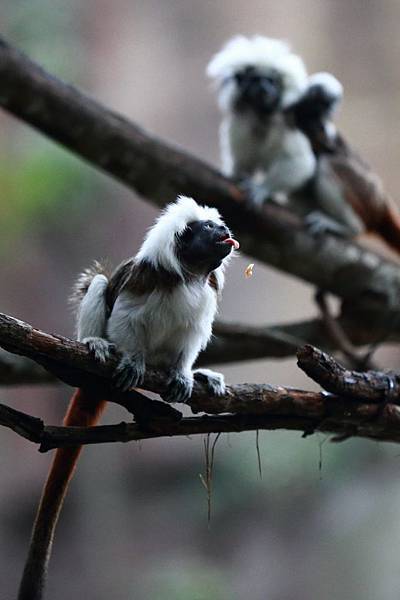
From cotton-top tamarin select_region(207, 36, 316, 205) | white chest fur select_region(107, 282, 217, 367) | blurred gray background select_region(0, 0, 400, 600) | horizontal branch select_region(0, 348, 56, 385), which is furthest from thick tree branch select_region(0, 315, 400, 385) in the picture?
blurred gray background select_region(0, 0, 400, 600)

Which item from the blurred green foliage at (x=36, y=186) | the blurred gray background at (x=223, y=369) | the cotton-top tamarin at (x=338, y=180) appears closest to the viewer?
the cotton-top tamarin at (x=338, y=180)

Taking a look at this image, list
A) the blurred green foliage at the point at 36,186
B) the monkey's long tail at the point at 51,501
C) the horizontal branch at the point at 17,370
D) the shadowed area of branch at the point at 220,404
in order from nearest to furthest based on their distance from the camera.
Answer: the shadowed area of branch at the point at 220,404, the monkey's long tail at the point at 51,501, the horizontal branch at the point at 17,370, the blurred green foliage at the point at 36,186

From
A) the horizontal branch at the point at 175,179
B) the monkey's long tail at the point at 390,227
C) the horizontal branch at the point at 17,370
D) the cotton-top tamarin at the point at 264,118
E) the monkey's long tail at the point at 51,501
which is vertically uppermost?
the cotton-top tamarin at the point at 264,118

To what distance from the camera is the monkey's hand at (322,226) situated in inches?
176

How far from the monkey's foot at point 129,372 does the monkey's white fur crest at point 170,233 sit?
278 mm

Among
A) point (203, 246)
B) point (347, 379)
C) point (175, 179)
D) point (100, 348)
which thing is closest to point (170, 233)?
point (203, 246)

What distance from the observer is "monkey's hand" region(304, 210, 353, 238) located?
4.46 meters

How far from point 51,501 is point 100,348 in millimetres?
495

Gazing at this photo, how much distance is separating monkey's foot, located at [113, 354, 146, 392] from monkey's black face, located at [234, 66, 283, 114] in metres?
3.33

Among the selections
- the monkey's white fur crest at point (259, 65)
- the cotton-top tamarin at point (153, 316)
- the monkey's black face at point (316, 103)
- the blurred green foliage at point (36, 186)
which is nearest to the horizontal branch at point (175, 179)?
the monkey's black face at point (316, 103)

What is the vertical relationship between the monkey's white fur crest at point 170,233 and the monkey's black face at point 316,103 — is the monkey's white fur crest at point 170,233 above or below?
below

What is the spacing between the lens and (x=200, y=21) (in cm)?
920

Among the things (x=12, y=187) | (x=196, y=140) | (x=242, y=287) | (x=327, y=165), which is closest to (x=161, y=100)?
(x=196, y=140)

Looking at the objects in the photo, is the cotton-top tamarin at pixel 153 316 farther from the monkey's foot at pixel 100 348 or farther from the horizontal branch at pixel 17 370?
the horizontal branch at pixel 17 370
